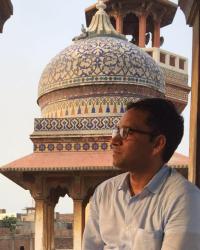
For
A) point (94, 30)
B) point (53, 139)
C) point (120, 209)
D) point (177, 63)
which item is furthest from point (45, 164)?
point (120, 209)

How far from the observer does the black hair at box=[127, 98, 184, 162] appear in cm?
184

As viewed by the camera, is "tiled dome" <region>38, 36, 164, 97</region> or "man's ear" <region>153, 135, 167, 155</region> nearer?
"man's ear" <region>153, 135, 167, 155</region>

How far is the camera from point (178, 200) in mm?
1682

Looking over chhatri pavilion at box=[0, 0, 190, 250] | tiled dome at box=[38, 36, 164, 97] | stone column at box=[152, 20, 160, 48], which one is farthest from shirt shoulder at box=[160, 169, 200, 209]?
stone column at box=[152, 20, 160, 48]

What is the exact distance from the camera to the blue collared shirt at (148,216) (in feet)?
5.31

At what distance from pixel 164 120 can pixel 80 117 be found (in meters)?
8.79

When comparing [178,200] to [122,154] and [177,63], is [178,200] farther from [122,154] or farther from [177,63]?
[177,63]

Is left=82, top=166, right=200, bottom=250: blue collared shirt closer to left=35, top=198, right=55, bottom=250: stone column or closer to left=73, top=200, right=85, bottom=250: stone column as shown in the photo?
left=73, top=200, right=85, bottom=250: stone column

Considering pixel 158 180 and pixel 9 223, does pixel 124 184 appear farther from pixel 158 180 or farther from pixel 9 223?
pixel 9 223

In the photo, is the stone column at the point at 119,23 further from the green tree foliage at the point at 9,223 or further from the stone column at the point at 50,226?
the green tree foliage at the point at 9,223

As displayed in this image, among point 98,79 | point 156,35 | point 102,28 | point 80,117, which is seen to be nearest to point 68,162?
point 80,117

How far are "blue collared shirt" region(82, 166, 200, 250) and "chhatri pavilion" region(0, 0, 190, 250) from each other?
284 inches

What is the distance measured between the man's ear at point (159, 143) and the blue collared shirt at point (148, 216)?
6 cm

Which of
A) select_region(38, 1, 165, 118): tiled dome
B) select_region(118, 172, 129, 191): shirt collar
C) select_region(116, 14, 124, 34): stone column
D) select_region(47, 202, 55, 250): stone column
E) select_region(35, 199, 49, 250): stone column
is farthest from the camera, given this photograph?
select_region(116, 14, 124, 34): stone column
